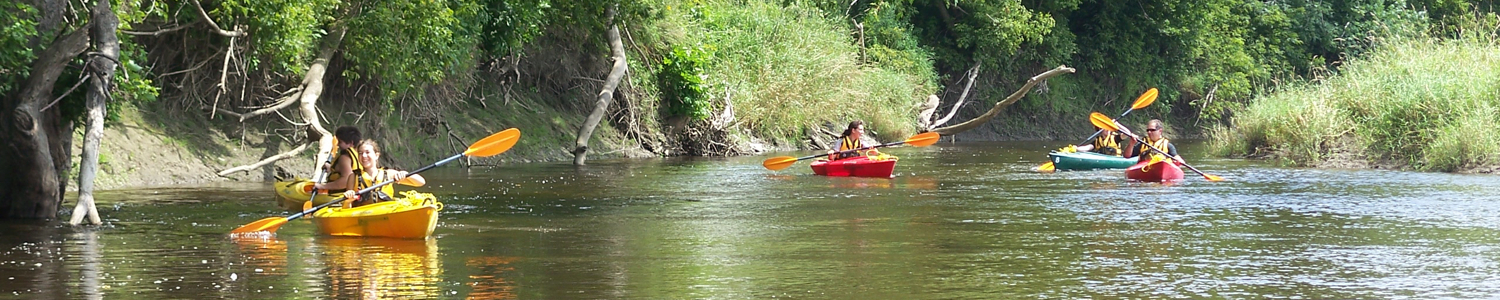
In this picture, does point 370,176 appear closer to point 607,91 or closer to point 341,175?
point 341,175

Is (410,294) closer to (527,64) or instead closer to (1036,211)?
(1036,211)

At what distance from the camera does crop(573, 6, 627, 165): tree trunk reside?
22.2 metres

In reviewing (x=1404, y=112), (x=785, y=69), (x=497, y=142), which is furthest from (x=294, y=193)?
(x=785, y=69)

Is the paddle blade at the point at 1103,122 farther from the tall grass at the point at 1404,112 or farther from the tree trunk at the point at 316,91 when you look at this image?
the tree trunk at the point at 316,91

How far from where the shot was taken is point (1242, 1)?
4028cm

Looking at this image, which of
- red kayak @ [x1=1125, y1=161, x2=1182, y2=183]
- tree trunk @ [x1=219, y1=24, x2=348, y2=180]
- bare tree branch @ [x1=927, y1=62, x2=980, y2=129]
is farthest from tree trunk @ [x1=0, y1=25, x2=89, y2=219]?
bare tree branch @ [x1=927, y1=62, x2=980, y2=129]

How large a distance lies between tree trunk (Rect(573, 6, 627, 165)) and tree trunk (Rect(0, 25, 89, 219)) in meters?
10.4

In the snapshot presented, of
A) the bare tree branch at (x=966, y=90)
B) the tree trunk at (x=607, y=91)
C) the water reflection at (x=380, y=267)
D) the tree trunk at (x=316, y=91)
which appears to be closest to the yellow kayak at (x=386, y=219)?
the water reflection at (x=380, y=267)

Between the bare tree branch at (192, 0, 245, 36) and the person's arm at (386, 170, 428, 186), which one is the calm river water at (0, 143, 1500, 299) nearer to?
the person's arm at (386, 170, 428, 186)

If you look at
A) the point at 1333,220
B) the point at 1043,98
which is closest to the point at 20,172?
the point at 1333,220

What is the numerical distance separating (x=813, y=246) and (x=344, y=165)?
338 cm

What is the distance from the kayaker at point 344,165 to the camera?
11375 millimetres

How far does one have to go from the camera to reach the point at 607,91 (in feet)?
76.7

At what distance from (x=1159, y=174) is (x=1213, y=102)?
2479 cm
